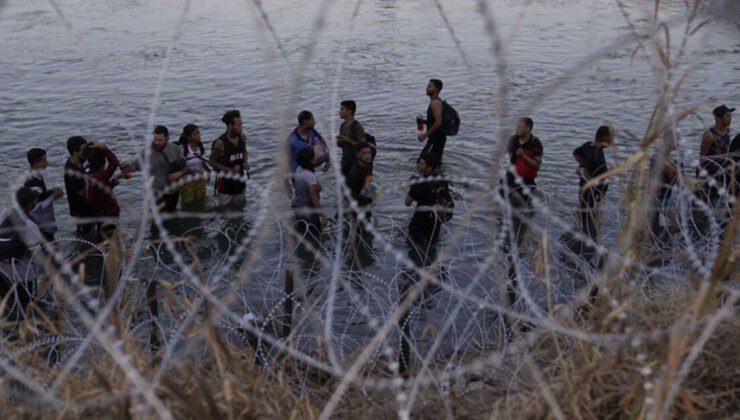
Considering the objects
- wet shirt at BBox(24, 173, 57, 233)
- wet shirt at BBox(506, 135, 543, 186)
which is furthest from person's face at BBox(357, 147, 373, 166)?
wet shirt at BBox(24, 173, 57, 233)

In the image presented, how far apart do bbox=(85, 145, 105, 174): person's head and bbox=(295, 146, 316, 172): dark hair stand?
221cm

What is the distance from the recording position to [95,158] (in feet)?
24.5

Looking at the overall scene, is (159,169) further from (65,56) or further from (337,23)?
(337,23)

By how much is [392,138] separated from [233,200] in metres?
4.34

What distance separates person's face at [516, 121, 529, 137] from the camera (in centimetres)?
819

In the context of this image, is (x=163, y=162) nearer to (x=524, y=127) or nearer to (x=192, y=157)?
(x=192, y=157)

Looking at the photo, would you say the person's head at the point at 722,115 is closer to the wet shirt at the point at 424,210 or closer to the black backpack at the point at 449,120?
the black backpack at the point at 449,120

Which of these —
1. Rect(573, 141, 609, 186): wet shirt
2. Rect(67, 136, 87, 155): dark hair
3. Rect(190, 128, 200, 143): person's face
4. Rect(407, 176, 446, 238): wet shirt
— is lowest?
Rect(407, 176, 446, 238): wet shirt

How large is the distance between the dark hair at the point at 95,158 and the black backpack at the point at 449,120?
4.80 metres

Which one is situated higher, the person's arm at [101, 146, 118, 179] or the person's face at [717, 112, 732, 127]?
the person's arm at [101, 146, 118, 179]

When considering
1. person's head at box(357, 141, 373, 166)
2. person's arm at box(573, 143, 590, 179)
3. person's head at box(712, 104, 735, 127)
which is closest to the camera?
person's arm at box(573, 143, 590, 179)

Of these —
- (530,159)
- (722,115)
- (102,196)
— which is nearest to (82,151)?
(102,196)

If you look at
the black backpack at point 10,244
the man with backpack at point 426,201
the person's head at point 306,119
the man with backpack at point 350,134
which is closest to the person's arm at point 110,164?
the black backpack at point 10,244

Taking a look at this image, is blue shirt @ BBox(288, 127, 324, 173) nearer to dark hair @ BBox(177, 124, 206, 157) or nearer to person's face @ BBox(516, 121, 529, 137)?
dark hair @ BBox(177, 124, 206, 157)
